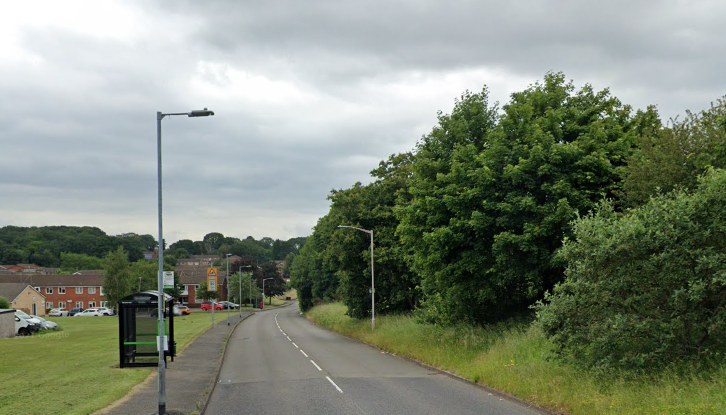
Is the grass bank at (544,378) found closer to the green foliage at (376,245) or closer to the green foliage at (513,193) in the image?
the green foliage at (513,193)

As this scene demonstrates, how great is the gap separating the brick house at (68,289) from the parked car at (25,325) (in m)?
69.7

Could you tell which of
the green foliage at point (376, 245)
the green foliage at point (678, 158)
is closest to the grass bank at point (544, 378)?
the green foliage at point (678, 158)

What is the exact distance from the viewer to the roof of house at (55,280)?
360ft

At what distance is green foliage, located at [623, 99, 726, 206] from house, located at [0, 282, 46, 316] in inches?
3489

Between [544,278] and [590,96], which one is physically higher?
[590,96]

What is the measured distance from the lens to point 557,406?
1246 centimetres

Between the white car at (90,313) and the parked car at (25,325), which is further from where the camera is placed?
the white car at (90,313)

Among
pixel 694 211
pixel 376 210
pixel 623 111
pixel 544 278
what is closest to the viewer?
pixel 694 211

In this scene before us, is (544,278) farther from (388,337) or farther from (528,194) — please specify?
(388,337)

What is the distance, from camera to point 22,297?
8944cm

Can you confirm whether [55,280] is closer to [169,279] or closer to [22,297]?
[22,297]

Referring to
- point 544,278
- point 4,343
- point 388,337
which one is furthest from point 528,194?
point 4,343

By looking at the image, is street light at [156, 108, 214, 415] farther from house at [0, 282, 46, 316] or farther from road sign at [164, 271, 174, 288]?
house at [0, 282, 46, 316]

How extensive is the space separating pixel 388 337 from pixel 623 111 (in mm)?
15929
